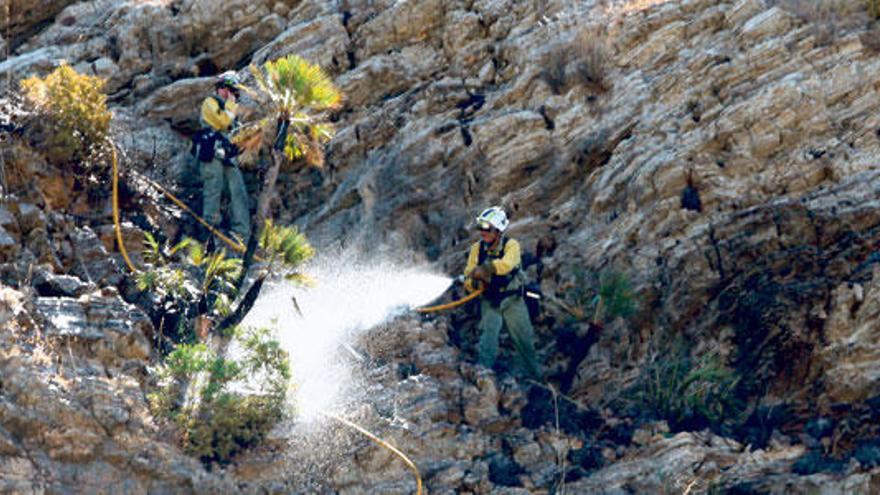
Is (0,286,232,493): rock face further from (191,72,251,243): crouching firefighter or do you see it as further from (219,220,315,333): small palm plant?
(191,72,251,243): crouching firefighter

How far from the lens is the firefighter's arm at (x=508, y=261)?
13.6 metres

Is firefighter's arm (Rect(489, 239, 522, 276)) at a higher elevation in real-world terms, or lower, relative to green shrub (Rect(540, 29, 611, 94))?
lower

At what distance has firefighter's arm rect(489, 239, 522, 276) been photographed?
44.7 ft

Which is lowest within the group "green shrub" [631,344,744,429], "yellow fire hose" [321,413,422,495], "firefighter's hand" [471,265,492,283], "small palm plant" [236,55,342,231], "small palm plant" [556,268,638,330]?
"green shrub" [631,344,744,429]

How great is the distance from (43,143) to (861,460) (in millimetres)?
9783

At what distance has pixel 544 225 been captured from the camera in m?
15.4

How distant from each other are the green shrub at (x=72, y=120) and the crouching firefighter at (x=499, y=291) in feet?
15.8

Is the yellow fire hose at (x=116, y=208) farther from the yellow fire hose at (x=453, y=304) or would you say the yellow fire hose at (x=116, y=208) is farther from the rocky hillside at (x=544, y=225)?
the yellow fire hose at (x=453, y=304)

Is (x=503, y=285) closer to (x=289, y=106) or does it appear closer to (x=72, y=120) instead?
(x=289, y=106)

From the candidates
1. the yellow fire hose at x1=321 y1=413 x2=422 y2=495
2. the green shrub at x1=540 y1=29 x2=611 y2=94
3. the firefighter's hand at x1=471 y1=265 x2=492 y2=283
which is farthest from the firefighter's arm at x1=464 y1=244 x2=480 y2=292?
the green shrub at x1=540 y1=29 x2=611 y2=94

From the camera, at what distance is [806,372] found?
1285cm

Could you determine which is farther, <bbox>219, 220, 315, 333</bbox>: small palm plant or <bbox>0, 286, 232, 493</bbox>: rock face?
<bbox>219, 220, 315, 333</bbox>: small palm plant

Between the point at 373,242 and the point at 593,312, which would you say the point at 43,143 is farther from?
the point at 593,312

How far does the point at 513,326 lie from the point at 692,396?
7.54 feet
